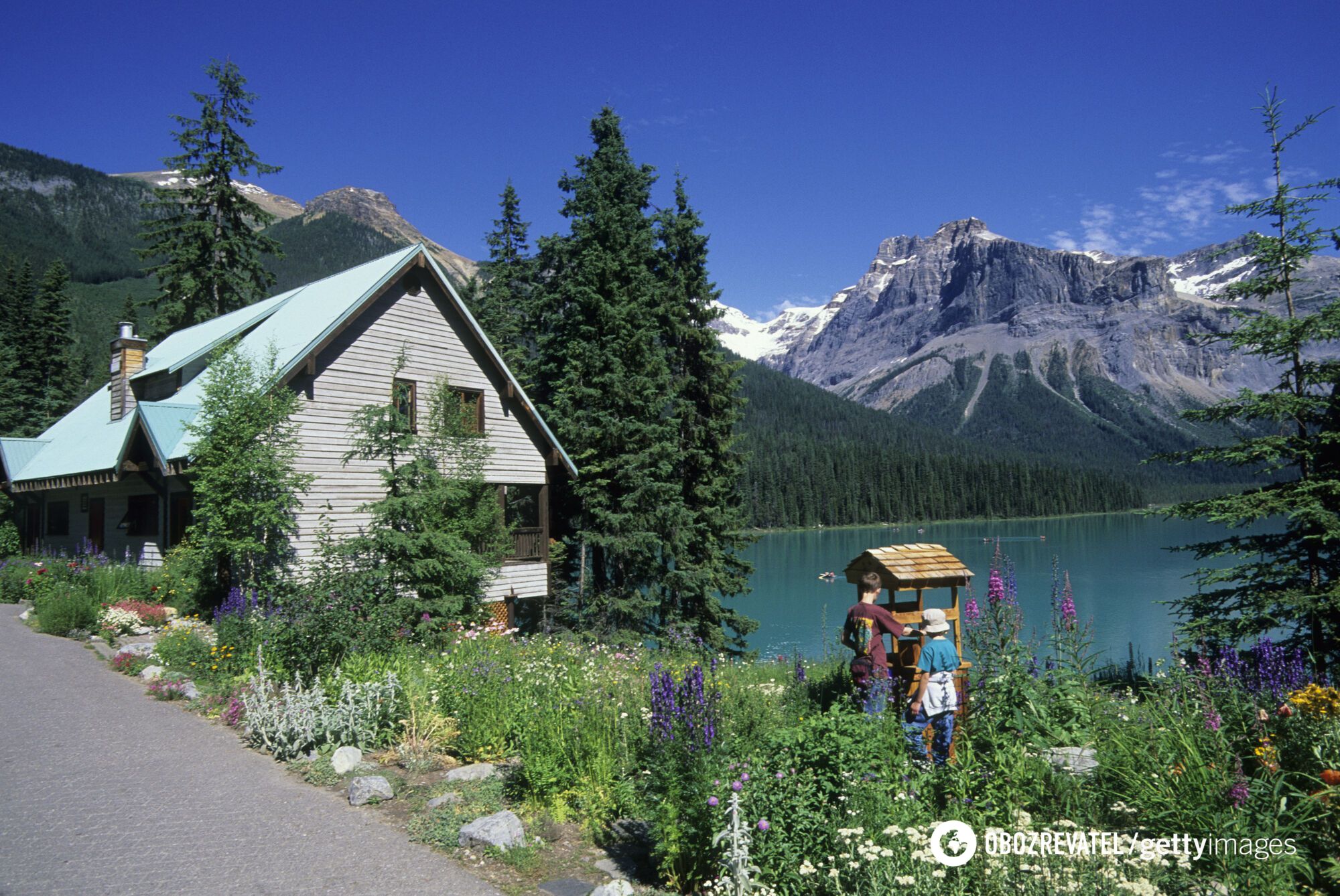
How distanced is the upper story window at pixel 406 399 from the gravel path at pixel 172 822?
404 inches

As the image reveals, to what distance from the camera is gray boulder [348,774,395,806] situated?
307 inches

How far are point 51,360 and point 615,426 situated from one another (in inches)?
1906

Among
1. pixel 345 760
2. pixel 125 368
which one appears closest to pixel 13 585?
pixel 125 368

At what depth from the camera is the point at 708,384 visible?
25.3 meters

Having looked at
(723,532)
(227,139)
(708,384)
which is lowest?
(723,532)

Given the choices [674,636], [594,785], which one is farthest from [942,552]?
[594,785]

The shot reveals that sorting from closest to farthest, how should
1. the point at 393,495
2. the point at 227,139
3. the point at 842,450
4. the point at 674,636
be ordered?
the point at 674,636
the point at 393,495
the point at 227,139
the point at 842,450

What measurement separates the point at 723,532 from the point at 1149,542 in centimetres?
8874

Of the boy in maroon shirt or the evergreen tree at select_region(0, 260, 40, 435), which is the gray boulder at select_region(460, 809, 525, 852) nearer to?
the boy in maroon shirt

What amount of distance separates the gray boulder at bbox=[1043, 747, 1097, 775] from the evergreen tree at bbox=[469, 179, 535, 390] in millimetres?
25497

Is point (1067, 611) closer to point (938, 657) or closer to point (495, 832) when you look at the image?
point (938, 657)

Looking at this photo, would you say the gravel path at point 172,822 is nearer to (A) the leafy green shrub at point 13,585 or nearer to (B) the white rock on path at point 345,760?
(B) the white rock on path at point 345,760

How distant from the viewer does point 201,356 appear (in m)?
21.5

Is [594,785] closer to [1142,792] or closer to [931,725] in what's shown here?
[931,725]
